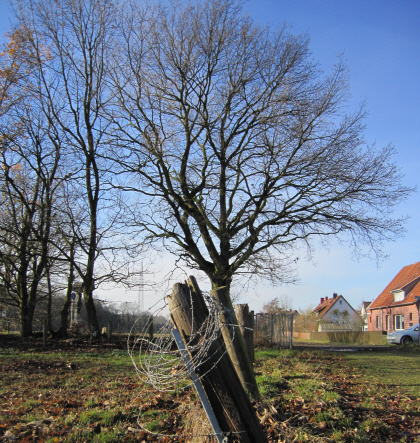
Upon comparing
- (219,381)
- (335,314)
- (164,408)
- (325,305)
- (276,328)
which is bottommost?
→ (164,408)

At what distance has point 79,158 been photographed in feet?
61.9

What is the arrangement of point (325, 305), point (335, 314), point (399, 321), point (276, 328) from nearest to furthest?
point (276, 328)
point (399, 321)
point (335, 314)
point (325, 305)

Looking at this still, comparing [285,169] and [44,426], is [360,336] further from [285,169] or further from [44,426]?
[44,426]

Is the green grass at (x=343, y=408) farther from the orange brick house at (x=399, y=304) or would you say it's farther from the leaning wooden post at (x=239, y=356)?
the orange brick house at (x=399, y=304)

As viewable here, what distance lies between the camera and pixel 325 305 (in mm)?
76500

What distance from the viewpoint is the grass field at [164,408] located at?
4.77 m

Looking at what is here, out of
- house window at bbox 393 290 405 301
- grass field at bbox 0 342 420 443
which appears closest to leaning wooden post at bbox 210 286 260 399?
grass field at bbox 0 342 420 443

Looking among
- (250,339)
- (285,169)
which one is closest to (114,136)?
(285,169)

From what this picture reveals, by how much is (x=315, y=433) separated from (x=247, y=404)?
1713 millimetres

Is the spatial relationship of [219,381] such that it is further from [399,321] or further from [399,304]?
Result: [399,321]

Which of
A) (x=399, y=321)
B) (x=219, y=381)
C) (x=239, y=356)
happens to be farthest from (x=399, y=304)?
(x=219, y=381)

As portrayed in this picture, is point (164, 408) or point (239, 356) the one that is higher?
point (239, 356)

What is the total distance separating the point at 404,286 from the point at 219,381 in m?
41.2

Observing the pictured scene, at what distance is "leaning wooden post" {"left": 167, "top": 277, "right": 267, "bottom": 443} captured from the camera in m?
3.69
